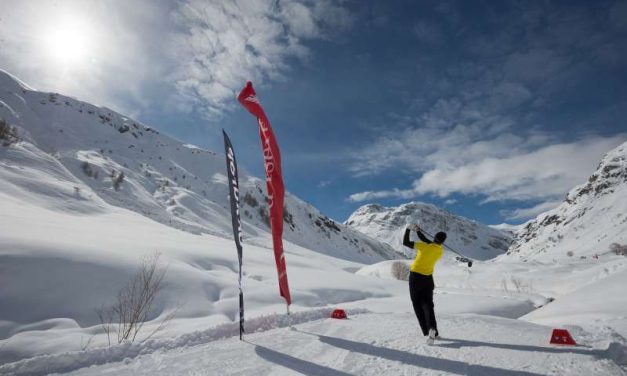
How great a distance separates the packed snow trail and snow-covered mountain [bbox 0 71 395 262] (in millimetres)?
23310

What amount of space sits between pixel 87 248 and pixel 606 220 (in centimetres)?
9711

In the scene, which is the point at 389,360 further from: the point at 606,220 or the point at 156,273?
the point at 606,220

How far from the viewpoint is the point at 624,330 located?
23.1 feet

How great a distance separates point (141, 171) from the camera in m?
50.4

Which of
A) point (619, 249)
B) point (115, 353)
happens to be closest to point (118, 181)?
point (115, 353)

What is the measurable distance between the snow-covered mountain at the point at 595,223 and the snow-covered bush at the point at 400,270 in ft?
99.8

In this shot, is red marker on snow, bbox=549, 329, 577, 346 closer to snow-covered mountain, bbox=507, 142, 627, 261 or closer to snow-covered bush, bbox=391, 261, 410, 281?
snow-covered bush, bbox=391, 261, 410, 281

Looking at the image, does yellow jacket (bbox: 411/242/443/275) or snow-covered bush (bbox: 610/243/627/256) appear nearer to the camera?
yellow jacket (bbox: 411/242/443/275)

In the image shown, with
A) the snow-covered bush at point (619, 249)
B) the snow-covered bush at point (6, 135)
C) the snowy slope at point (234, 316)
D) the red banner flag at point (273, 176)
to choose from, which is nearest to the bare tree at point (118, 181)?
the snow-covered bush at point (6, 135)

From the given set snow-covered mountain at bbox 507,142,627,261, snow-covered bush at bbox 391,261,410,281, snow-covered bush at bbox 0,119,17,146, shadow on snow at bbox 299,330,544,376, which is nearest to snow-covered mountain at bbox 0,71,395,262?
snow-covered bush at bbox 0,119,17,146

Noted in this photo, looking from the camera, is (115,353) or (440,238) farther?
(440,238)

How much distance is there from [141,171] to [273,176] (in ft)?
161

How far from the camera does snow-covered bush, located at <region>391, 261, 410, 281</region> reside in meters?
30.4

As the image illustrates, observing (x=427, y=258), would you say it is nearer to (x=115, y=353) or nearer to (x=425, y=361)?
(x=425, y=361)
